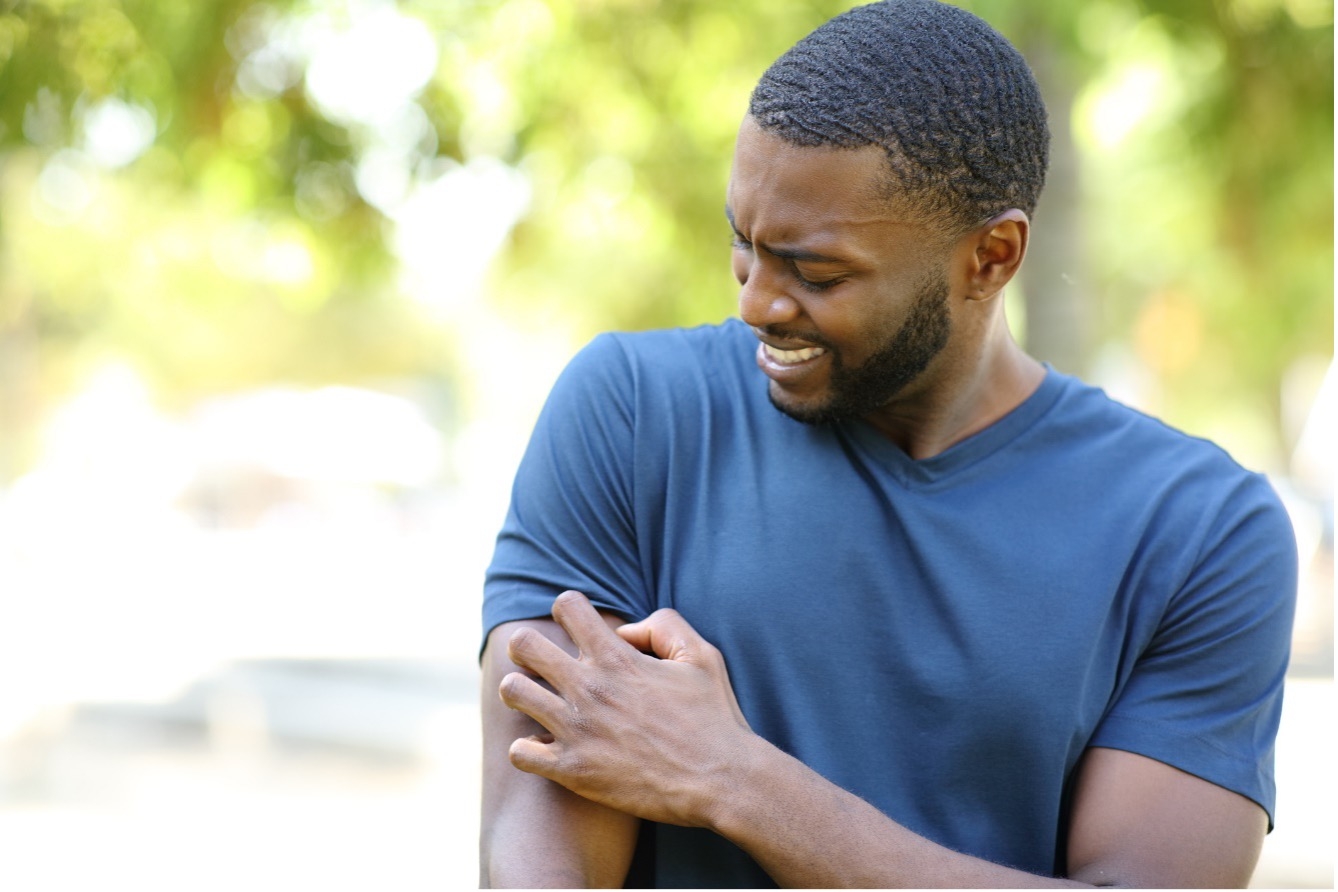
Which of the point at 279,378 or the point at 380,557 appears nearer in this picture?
the point at 380,557

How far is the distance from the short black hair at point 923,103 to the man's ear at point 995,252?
2 cm

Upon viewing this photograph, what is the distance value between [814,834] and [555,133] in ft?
14.8

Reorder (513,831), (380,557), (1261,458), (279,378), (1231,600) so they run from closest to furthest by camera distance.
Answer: (513,831) → (1231,600) → (380,557) → (1261,458) → (279,378)

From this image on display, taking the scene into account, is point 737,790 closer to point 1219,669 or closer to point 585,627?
point 585,627

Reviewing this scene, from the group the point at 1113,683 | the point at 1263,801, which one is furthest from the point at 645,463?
the point at 1263,801

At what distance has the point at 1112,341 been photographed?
61.7ft

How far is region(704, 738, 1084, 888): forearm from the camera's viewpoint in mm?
1885

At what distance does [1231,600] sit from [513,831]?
1060 millimetres

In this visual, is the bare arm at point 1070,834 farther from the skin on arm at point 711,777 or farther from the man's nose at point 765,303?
the man's nose at point 765,303

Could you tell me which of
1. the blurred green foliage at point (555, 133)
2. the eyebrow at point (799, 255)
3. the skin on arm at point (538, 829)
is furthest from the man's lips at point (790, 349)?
the blurred green foliage at point (555, 133)

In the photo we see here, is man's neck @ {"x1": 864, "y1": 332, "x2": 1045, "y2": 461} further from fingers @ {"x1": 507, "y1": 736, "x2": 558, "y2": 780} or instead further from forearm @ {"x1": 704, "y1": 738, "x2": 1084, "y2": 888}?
fingers @ {"x1": 507, "y1": 736, "x2": 558, "y2": 780}

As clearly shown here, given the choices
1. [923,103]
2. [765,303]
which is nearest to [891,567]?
[765,303]

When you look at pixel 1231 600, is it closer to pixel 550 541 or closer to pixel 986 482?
pixel 986 482

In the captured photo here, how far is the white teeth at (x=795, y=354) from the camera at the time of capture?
84.5 inches
